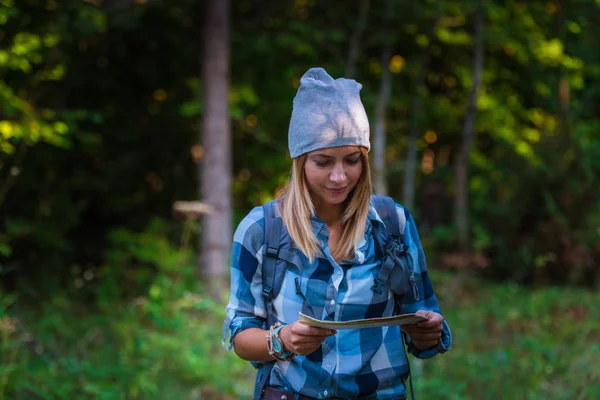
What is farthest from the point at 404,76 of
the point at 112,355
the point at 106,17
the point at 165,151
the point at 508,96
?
the point at 112,355

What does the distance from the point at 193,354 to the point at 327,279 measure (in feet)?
12.2

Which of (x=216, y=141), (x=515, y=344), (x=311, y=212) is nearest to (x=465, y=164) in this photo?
(x=515, y=344)

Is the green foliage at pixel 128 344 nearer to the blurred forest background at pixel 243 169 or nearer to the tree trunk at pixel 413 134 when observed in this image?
the blurred forest background at pixel 243 169

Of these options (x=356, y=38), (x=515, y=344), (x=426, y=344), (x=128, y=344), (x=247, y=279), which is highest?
(x=356, y=38)

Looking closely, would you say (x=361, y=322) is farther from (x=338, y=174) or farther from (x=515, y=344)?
(x=515, y=344)

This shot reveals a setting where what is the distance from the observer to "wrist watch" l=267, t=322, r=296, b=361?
2.09m

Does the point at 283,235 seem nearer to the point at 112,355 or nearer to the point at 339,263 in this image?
the point at 339,263

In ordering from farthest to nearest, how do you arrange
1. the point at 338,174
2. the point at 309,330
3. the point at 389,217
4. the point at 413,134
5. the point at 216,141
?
the point at 413,134 < the point at 216,141 < the point at 389,217 < the point at 338,174 < the point at 309,330

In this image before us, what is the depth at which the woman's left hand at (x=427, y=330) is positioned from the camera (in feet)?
7.21

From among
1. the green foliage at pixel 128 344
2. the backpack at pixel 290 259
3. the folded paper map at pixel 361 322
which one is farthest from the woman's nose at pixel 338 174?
the green foliage at pixel 128 344

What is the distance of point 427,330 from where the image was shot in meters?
2.22

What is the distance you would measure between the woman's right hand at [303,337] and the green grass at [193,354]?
9.99ft

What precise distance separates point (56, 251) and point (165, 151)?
2.05 meters

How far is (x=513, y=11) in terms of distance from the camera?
9016 mm
